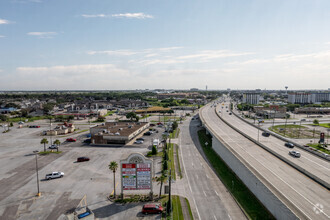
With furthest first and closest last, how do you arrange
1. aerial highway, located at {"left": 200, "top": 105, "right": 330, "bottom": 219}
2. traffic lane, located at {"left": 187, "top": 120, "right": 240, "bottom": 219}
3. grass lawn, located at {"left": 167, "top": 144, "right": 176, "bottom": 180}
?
grass lawn, located at {"left": 167, "top": 144, "right": 176, "bottom": 180} → traffic lane, located at {"left": 187, "top": 120, "right": 240, "bottom": 219} → aerial highway, located at {"left": 200, "top": 105, "right": 330, "bottom": 219}

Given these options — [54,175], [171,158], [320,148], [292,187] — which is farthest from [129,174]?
[320,148]

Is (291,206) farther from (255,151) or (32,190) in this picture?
(32,190)

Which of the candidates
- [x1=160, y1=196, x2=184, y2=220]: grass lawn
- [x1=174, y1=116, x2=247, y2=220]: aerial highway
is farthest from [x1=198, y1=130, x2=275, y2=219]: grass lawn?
[x1=160, y1=196, x2=184, y2=220]: grass lawn

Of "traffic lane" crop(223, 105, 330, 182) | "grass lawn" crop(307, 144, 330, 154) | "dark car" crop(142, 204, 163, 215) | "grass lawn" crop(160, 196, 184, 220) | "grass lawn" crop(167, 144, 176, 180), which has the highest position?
"traffic lane" crop(223, 105, 330, 182)

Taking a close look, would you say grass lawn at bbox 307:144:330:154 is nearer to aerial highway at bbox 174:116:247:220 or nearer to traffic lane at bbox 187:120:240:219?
aerial highway at bbox 174:116:247:220

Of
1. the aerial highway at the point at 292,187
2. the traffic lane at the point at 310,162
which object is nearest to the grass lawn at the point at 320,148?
the traffic lane at the point at 310,162

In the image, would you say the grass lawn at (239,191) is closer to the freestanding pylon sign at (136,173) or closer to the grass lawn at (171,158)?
the grass lawn at (171,158)
